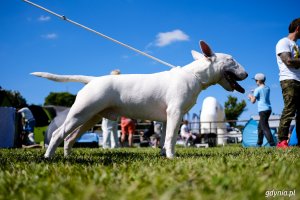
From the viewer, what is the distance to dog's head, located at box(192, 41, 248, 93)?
15.8 feet

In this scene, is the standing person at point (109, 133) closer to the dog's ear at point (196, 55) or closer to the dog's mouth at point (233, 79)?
the dog's ear at point (196, 55)

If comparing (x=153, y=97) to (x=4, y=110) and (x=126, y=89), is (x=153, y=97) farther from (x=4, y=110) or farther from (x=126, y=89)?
(x=4, y=110)

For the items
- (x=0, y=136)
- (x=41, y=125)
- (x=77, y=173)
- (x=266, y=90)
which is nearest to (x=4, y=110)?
(x=0, y=136)

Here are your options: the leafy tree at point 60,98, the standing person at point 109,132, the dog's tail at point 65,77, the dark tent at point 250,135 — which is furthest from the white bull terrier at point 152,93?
the leafy tree at point 60,98

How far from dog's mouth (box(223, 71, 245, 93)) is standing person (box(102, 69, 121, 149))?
6.19 metres

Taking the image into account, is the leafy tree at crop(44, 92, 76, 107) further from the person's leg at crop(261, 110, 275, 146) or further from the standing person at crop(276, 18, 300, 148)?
the standing person at crop(276, 18, 300, 148)

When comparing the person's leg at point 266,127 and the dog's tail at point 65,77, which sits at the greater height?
the dog's tail at point 65,77

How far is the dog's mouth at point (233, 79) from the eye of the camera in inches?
192

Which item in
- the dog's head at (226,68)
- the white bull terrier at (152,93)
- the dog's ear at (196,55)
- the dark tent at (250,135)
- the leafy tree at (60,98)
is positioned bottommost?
the dark tent at (250,135)

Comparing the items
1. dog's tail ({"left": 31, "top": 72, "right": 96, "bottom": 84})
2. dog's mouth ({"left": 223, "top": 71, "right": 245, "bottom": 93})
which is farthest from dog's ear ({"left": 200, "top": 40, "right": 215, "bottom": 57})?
dog's tail ({"left": 31, "top": 72, "right": 96, "bottom": 84})

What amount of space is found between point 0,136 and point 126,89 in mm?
8163

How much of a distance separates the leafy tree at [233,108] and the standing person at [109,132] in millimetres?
39850

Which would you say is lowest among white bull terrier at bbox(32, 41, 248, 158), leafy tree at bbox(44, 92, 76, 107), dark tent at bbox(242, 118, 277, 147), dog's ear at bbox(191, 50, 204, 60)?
dark tent at bbox(242, 118, 277, 147)

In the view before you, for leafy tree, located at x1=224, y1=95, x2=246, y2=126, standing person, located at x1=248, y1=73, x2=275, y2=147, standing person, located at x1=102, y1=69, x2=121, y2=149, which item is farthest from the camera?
leafy tree, located at x1=224, y1=95, x2=246, y2=126
